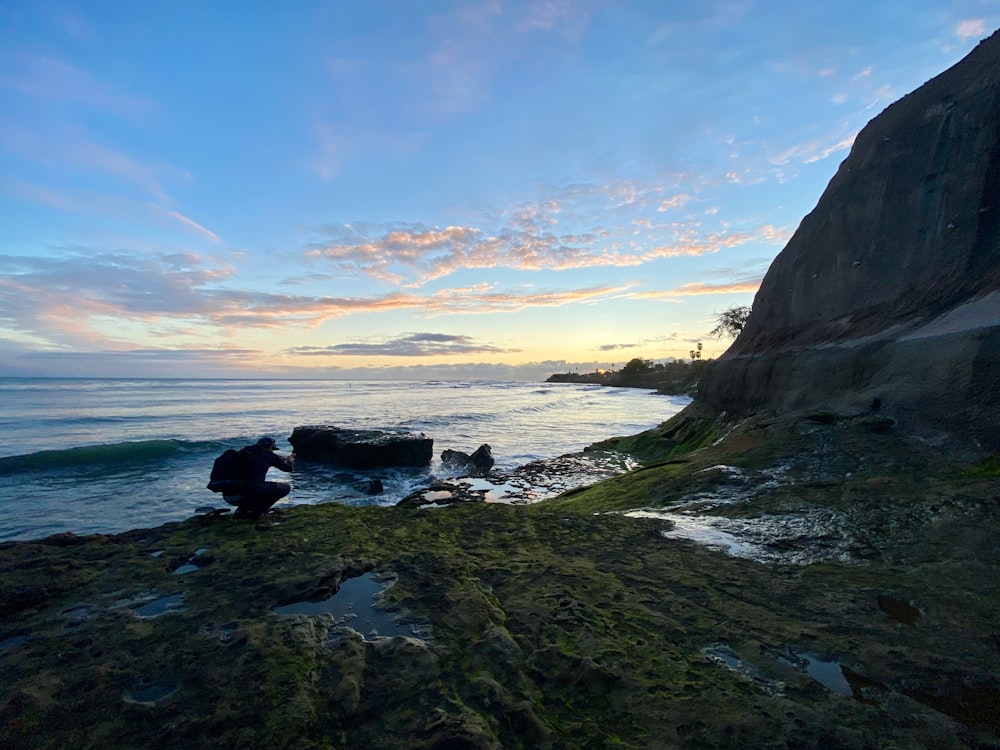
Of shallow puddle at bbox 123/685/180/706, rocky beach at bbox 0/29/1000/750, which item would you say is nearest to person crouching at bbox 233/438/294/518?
rocky beach at bbox 0/29/1000/750

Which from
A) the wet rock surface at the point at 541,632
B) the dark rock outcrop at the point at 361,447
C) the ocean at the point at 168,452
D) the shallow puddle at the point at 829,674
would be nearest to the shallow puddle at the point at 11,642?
the wet rock surface at the point at 541,632

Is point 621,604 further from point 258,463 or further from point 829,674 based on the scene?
point 258,463

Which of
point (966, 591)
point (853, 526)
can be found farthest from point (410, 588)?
point (853, 526)

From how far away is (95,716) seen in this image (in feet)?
9.17

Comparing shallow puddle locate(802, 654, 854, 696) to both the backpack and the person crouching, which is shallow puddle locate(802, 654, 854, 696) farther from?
the backpack

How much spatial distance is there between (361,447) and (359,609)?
44.8 feet

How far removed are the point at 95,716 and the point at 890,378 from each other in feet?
37.0

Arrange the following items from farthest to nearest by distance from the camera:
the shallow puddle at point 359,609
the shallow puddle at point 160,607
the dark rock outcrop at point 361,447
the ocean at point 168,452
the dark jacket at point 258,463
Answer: the dark rock outcrop at point 361,447
the ocean at point 168,452
the dark jacket at point 258,463
the shallow puddle at point 160,607
the shallow puddle at point 359,609

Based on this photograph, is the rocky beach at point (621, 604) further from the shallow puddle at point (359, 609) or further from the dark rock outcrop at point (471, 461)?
the dark rock outcrop at point (471, 461)

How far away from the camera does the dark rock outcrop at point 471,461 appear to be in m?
17.1

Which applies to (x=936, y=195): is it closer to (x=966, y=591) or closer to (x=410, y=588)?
(x=966, y=591)

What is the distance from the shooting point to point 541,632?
3.56m

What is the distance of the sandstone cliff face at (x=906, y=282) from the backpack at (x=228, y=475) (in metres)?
10.8

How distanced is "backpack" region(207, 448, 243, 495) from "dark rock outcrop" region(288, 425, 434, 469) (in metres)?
9.67
